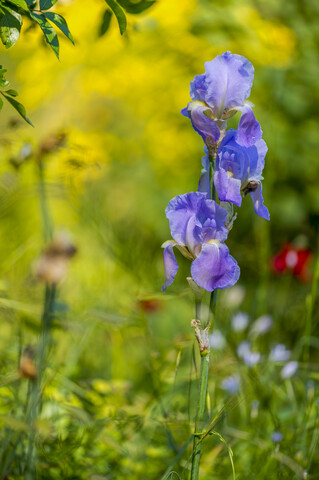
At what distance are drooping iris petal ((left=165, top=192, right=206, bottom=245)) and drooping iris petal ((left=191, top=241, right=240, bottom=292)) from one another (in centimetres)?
4

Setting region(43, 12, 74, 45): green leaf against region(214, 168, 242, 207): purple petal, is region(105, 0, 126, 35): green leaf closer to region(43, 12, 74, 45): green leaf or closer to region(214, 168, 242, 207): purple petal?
region(43, 12, 74, 45): green leaf

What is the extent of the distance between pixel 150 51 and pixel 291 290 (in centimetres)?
171

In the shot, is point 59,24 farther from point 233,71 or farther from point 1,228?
point 1,228

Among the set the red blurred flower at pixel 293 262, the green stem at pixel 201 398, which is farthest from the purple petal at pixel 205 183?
the red blurred flower at pixel 293 262

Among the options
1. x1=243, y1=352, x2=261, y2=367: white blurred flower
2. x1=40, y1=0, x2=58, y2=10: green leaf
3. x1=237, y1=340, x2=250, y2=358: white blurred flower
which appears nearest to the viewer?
x1=40, y1=0, x2=58, y2=10: green leaf

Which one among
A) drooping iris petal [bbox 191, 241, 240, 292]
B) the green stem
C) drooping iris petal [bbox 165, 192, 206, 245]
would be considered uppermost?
drooping iris petal [bbox 165, 192, 206, 245]

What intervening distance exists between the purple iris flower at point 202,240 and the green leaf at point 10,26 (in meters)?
0.36

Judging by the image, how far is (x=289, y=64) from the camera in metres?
3.04

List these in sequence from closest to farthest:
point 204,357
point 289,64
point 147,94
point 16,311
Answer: point 204,357 → point 16,311 → point 289,64 → point 147,94

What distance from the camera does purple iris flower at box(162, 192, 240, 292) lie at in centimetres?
74

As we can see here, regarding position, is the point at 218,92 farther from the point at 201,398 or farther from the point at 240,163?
the point at 201,398

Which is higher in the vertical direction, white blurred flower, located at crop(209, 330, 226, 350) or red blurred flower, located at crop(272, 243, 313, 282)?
white blurred flower, located at crop(209, 330, 226, 350)

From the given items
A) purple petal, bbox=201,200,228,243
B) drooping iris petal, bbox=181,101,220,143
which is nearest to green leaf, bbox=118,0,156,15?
drooping iris petal, bbox=181,101,220,143

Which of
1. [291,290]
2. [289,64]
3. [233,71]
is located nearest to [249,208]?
[291,290]
